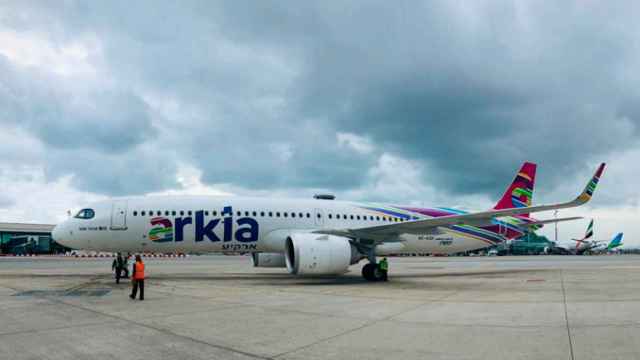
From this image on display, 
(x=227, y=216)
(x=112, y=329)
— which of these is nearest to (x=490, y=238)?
(x=227, y=216)

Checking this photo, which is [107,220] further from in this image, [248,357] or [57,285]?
[248,357]

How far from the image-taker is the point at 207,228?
68.9ft

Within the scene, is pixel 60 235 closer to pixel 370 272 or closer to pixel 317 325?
pixel 370 272

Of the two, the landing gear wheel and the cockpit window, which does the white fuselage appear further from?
the landing gear wheel

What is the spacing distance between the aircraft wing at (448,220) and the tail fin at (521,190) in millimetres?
7818

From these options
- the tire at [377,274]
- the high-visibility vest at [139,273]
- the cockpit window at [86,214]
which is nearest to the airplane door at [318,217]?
the tire at [377,274]

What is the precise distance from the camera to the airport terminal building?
240 ft

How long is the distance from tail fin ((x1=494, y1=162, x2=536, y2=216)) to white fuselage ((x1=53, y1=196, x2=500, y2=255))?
7.72 m

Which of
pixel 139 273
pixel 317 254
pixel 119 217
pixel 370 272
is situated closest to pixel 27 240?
pixel 119 217

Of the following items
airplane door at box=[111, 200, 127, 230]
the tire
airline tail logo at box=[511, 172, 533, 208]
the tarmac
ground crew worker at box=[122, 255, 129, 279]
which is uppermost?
airline tail logo at box=[511, 172, 533, 208]

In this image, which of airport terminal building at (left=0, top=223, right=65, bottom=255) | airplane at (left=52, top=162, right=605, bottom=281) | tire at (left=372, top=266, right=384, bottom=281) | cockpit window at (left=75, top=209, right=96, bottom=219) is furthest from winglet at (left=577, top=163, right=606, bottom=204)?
airport terminal building at (left=0, top=223, right=65, bottom=255)

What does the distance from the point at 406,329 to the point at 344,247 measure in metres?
10.5

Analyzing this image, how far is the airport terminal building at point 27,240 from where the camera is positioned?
73.1 metres

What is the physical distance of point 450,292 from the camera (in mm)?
16203
